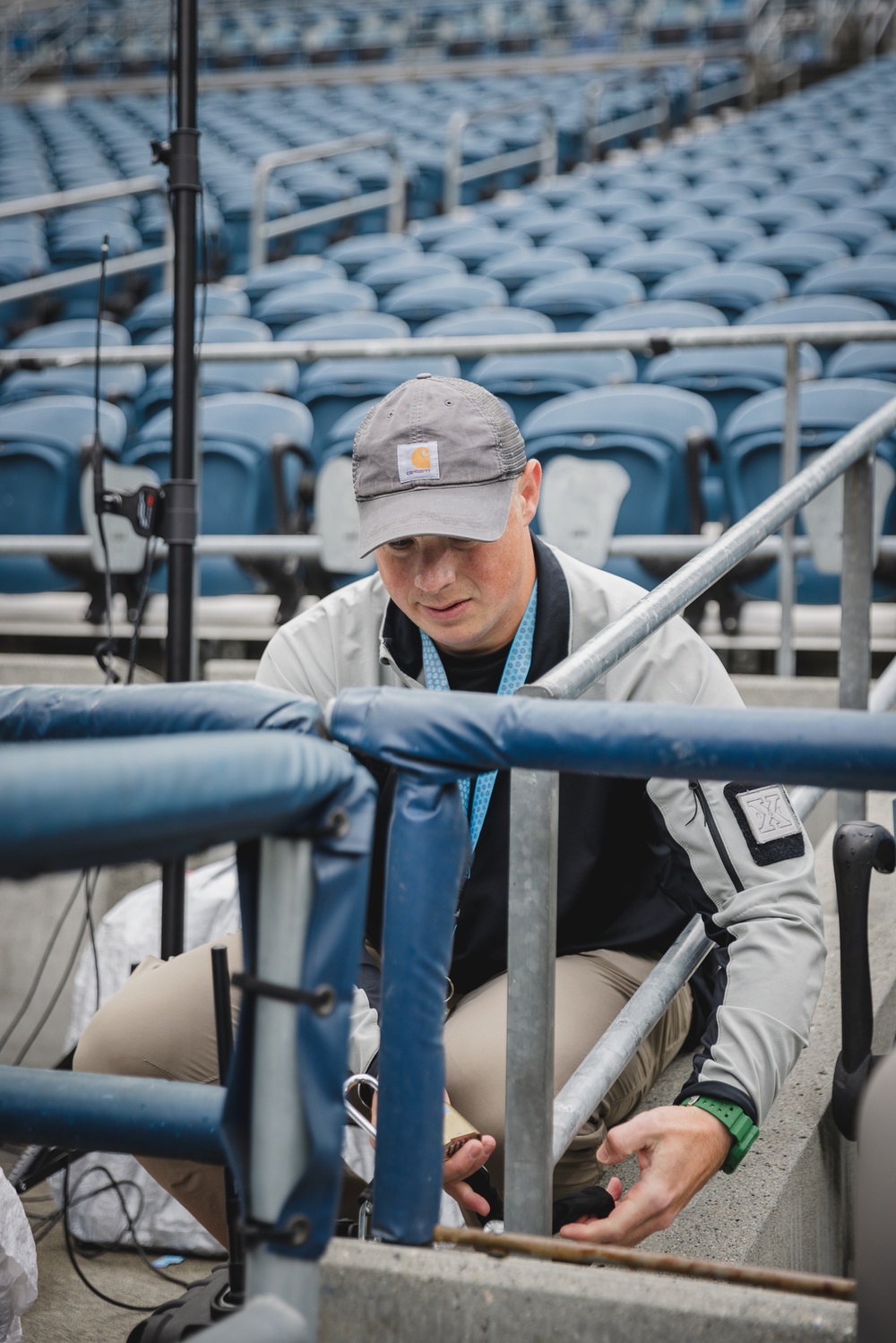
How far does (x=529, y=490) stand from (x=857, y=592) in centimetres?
67

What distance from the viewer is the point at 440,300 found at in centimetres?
614

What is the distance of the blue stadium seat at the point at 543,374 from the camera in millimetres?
4441

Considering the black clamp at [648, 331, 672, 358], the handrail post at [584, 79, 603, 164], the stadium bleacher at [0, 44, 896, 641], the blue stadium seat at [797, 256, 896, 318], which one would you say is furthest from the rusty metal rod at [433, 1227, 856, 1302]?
the handrail post at [584, 79, 603, 164]

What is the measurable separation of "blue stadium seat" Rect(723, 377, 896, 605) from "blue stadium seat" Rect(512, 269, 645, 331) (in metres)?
2.23

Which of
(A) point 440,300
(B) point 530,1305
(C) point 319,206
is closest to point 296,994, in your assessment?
(B) point 530,1305

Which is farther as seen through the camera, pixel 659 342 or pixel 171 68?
pixel 659 342

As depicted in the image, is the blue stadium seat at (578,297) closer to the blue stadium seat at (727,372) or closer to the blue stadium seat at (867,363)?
the blue stadium seat at (727,372)

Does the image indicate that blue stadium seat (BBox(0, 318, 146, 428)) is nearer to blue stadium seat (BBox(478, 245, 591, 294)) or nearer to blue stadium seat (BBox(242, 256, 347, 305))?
blue stadium seat (BBox(242, 256, 347, 305))

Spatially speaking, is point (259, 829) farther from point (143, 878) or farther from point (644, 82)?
point (644, 82)

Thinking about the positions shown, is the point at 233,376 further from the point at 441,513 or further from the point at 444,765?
the point at 444,765

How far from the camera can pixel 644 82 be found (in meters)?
12.6

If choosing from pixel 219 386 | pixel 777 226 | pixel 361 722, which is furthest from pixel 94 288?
pixel 361 722

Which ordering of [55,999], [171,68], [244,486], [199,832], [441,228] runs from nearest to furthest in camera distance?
[199,832]
[171,68]
[55,999]
[244,486]
[441,228]

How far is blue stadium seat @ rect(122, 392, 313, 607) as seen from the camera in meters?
3.88
